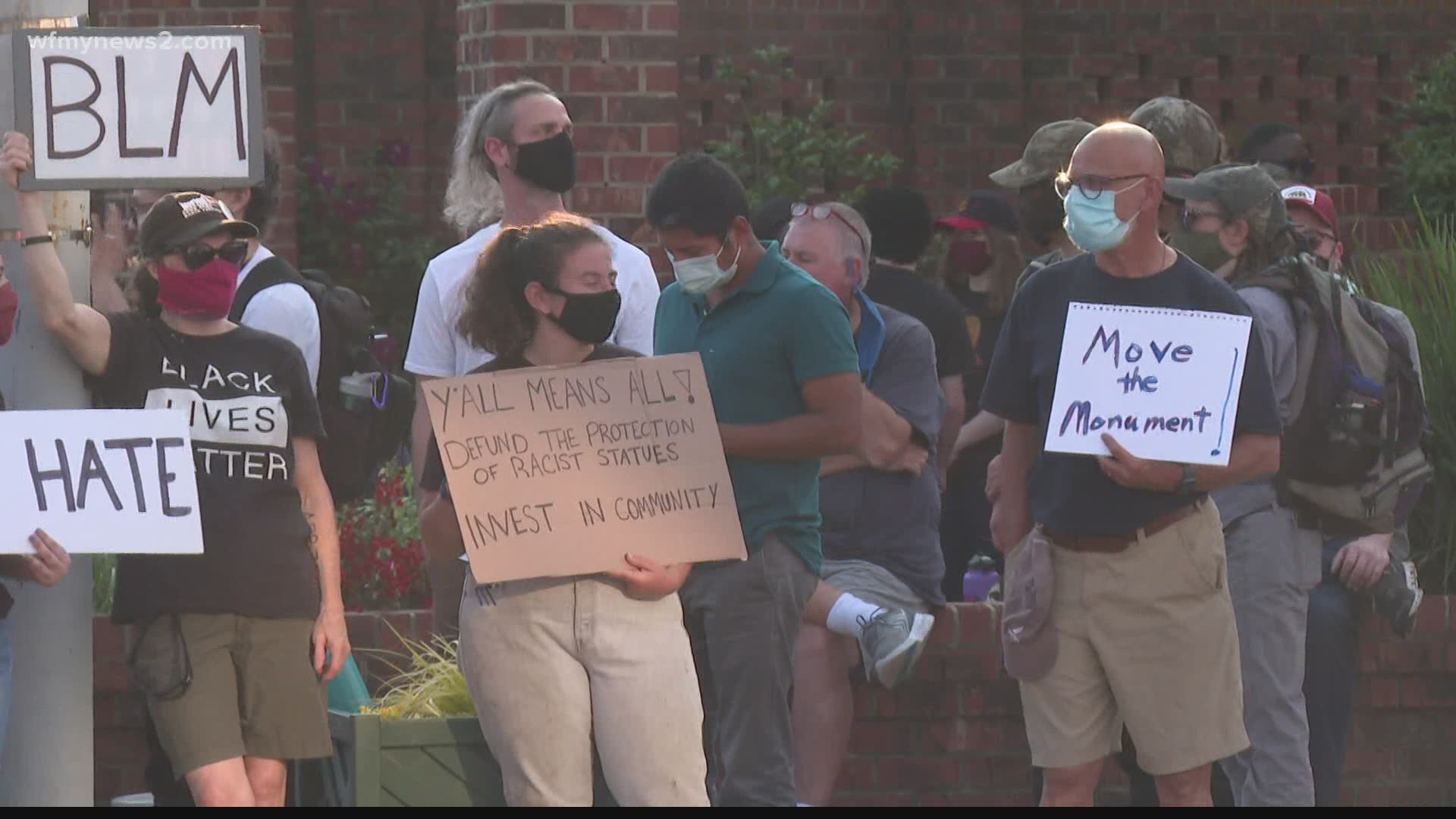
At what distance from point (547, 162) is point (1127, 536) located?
1.80 metres

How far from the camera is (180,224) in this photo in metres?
5.48

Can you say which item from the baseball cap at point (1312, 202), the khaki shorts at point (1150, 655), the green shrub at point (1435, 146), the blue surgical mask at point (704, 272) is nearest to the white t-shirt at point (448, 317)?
the blue surgical mask at point (704, 272)

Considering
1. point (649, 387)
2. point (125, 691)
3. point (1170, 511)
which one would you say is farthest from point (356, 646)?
point (1170, 511)

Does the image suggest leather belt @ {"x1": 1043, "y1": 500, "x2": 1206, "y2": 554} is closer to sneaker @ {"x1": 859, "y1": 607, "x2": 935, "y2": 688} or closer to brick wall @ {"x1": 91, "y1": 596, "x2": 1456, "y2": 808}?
sneaker @ {"x1": 859, "y1": 607, "x2": 935, "y2": 688}

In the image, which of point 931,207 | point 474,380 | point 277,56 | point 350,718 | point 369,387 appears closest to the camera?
point 474,380

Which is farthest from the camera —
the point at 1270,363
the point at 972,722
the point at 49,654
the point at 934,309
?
the point at 934,309

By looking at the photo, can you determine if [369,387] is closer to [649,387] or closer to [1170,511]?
[649,387]

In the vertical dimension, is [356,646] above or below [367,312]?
below

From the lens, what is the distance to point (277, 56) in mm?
10594

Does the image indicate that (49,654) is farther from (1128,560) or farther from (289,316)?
(1128,560)

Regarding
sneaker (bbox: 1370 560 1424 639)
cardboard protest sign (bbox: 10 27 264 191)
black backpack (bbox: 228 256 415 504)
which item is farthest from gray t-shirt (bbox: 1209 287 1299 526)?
cardboard protest sign (bbox: 10 27 264 191)

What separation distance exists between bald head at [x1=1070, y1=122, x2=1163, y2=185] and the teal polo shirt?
688 mm

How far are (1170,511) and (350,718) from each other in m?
1.95

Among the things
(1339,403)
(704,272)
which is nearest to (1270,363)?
(1339,403)
